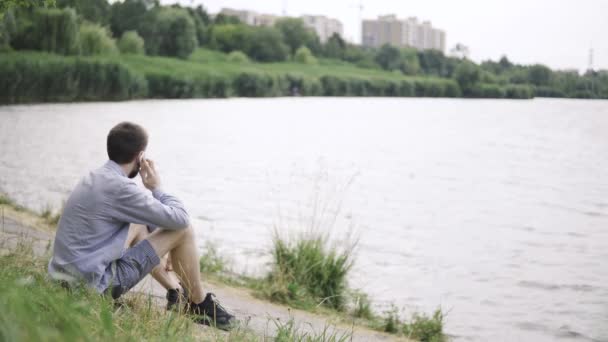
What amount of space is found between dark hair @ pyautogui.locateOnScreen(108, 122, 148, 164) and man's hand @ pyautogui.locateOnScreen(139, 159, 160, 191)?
213 mm

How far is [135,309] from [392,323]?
2874mm

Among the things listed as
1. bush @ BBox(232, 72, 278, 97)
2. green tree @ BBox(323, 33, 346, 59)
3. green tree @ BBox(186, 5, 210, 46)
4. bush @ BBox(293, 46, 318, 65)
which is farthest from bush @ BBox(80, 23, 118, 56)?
green tree @ BBox(323, 33, 346, 59)

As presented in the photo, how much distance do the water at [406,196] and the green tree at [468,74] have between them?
7.94 metres

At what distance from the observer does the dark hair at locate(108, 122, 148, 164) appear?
412 cm

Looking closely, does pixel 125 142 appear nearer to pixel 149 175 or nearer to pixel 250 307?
pixel 149 175

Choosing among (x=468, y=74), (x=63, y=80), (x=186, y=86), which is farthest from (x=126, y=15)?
(x=63, y=80)

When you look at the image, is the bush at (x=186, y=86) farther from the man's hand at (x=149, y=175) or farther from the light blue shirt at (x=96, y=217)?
the light blue shirt at (x=96, y=217)

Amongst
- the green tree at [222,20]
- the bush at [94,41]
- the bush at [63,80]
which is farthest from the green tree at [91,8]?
the green tree at [222,20]

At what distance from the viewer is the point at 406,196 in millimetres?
18234

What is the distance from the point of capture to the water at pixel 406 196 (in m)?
8.78

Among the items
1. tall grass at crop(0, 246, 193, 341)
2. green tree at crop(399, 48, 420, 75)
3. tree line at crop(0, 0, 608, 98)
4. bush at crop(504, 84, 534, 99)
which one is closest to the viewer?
tall grass at crop(0, 246, 193, 341)

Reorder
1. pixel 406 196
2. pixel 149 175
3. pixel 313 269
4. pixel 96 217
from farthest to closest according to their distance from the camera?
pixel 406 196, pixel 313 269, pixel 149 175, pixel 96 217

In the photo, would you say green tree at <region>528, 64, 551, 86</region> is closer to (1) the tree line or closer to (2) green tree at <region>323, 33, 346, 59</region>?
(1) the tree line

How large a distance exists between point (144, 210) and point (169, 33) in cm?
6581
